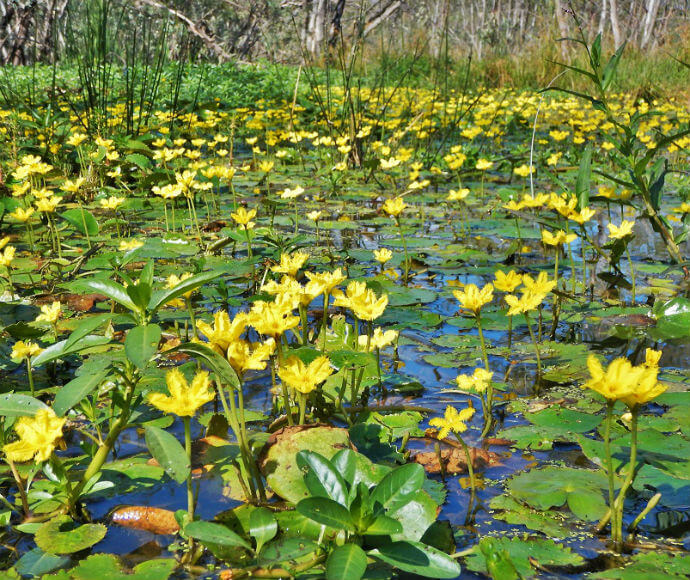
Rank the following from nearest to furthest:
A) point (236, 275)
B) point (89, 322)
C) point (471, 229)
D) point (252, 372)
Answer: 1. point (89, 322)
2. point (252, 372)
3. point (236, 275)
4. point (471, 229)

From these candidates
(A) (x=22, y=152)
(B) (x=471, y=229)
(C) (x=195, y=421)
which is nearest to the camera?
(C) (x=195, y=421)

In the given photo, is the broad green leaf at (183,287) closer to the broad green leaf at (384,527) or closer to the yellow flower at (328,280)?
the yellow flower at (328,280)

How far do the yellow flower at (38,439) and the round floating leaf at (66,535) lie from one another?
16 cm

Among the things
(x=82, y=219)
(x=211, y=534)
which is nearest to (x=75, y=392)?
(x=211, y=534)

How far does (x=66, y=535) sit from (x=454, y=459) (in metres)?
0.75

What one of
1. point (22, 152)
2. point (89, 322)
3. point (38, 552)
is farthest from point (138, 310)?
point (22, 152)

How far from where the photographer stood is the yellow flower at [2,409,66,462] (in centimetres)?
103

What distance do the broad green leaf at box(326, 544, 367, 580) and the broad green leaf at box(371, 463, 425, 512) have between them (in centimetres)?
9

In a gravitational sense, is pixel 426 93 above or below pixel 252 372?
above

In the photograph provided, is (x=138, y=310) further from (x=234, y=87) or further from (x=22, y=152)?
(x=234, y=87)

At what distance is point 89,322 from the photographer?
46.6 inches

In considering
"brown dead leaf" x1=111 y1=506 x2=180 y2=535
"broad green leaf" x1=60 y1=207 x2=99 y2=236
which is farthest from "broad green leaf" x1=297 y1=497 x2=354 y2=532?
"broad green leaf" x1=60 y1=207 x2=99 y2=236

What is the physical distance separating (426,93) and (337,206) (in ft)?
16.7

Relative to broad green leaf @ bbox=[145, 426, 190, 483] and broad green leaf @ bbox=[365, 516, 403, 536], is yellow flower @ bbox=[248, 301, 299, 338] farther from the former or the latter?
broad green leaf @ bbox=[365, 516, 403, 536]
